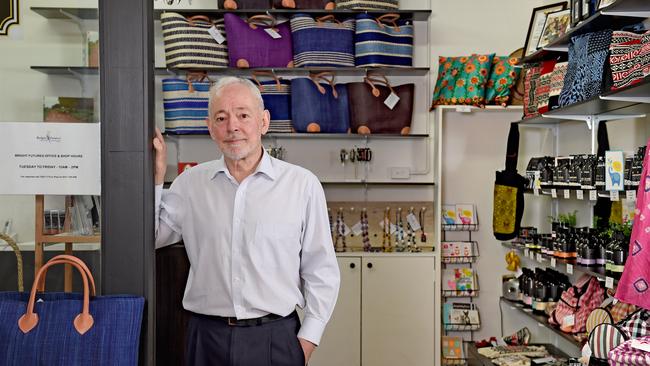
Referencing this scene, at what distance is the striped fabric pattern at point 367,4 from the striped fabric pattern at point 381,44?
63mm

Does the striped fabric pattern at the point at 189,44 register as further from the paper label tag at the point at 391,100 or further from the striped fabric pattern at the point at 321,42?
the paper label tag at the point at 391,100

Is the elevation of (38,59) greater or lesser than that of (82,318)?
greater

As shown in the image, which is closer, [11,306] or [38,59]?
[11,306]

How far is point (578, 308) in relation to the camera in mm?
4070

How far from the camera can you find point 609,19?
340 cm

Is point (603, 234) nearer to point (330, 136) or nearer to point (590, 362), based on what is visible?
point (590, 362)

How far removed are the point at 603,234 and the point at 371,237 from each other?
220cm

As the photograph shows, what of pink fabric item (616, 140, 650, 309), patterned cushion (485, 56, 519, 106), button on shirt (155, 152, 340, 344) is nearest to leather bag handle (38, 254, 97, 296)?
button on shirt (155, 152, 340, 344)

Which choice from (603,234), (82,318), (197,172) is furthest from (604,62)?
(82,318)

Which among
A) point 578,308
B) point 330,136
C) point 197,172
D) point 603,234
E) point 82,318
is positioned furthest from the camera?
point 330,136

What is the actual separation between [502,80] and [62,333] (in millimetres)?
4156

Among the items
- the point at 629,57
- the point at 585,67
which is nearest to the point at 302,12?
the point at 585,67

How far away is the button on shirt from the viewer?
8.39 ft

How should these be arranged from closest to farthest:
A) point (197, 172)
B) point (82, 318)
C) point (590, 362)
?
1. point (82, 318)
2. point (197, 172)
3. point (590, 362)
